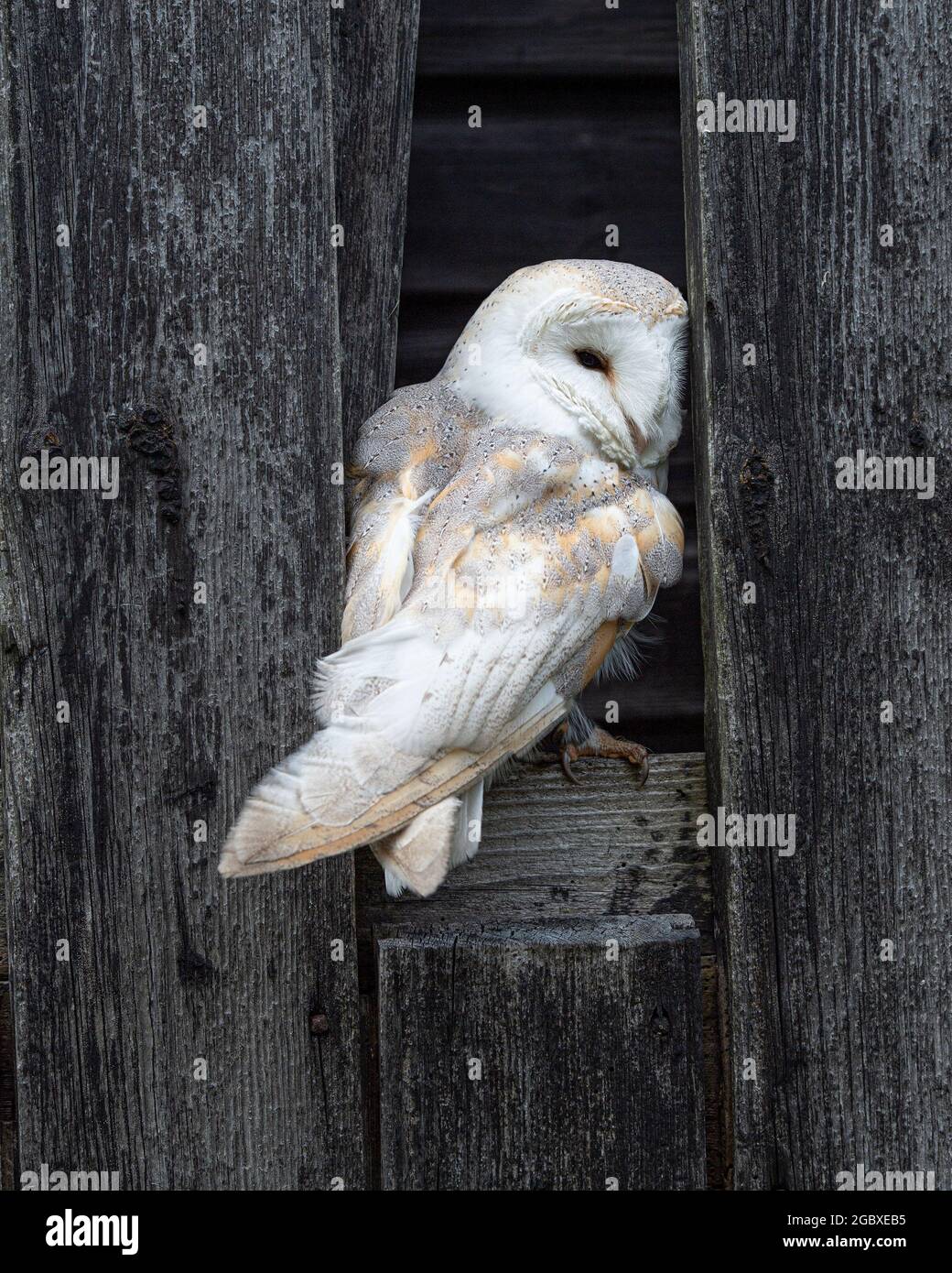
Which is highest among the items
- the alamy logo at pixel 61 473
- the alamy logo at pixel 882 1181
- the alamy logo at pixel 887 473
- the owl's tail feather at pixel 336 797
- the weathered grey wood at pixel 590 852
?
the alamy logo at pixel 61 473

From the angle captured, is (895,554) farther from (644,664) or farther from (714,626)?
(644,664)

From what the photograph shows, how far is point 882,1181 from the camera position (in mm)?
1499

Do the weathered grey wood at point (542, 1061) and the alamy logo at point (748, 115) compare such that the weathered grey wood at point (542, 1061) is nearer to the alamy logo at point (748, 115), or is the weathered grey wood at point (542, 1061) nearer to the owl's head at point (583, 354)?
the owl's head at point (583, 354)

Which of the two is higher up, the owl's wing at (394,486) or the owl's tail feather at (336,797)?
the owl's wing at (394,486)

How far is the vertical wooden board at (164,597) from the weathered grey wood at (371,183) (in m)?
0.12

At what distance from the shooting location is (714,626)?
151 centimetres

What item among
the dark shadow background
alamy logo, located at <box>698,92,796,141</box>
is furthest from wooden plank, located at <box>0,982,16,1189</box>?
alamy logo, located at <box>698,92,796,141</box>

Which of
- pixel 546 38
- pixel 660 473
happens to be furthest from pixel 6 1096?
pixel 546 38

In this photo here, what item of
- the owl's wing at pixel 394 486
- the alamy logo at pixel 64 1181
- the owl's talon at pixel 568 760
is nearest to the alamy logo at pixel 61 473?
the owl's wing at pixel 394 486

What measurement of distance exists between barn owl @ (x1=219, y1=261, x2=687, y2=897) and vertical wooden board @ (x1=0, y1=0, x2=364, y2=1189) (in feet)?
0.41

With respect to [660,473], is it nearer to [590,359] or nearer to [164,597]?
[590,359]

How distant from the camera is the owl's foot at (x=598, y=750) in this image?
1.60 meters

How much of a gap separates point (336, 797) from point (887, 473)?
2.90 feet

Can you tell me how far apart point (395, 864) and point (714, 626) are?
55cm
